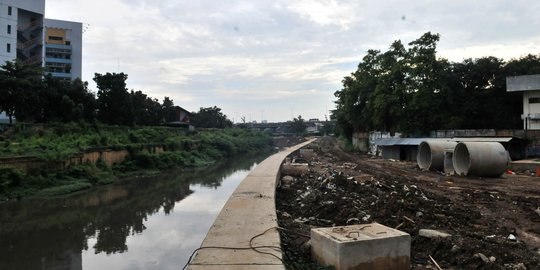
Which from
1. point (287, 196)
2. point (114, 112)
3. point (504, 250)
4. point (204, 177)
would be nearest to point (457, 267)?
point (504, 250)

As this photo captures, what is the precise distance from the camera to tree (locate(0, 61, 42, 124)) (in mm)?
27750

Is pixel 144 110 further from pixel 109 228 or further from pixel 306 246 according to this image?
pixel 306 246

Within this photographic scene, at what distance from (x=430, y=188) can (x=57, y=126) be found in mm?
22729

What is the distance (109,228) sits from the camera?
13.5 m

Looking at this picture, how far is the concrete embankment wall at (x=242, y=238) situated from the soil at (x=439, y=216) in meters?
0.40

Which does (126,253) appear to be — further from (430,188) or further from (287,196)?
(430,188)

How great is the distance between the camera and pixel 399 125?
3934 cm

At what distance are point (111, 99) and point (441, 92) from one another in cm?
2892

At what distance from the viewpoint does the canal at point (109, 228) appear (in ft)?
32.1

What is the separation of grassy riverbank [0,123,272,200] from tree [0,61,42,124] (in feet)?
10.5

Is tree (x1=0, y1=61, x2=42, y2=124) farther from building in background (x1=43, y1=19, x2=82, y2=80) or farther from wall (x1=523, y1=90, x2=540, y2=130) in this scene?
wall (x1=523, y1=90, x2=540, y2=130)

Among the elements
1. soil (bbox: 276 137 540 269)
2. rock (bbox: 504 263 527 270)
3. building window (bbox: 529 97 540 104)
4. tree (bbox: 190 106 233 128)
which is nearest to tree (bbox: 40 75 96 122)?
soil (bbox: 276 137 540 269)

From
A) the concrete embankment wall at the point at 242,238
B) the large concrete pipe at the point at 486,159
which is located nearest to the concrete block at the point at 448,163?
the large concrete pipe at the point at 486,159

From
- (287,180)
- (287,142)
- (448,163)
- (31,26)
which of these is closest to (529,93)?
(448,163)
